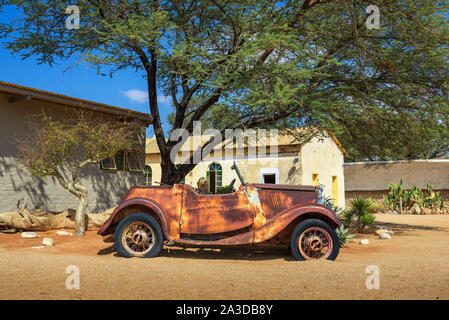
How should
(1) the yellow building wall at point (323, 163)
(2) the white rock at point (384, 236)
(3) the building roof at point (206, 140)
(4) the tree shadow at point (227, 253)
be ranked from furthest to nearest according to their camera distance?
(1) the yellow building wall at point (323, 163)
(3) the building roof at point (206, 140)
(2) the white rock at point (384, 236)
(4) the tree shadow at point (227, 253)

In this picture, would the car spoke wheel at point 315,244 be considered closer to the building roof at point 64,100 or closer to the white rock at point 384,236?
the white rock at point 384,236

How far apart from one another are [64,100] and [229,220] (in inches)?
291

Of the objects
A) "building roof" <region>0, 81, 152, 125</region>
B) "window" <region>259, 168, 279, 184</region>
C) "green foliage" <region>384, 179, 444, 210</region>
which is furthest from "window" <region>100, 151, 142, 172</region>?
"green foliage" <region>384, 179, 444, 210</region>

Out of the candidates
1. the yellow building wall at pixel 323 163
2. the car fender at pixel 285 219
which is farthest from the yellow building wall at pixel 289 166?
the car fender at pixel 285 219

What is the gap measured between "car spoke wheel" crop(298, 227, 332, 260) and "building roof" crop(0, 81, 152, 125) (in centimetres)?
839

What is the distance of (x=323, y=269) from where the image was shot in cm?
535

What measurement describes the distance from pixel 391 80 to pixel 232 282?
843cm

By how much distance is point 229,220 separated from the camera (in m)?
Answer: 6.51

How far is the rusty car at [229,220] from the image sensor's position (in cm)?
628

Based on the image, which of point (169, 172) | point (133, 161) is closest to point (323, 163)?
point (133, 161)

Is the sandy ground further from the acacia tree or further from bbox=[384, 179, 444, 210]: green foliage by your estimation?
bbox=[384, 179, 444, 210]: green foliage

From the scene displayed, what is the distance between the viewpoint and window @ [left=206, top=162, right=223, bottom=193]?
65.5 ft
